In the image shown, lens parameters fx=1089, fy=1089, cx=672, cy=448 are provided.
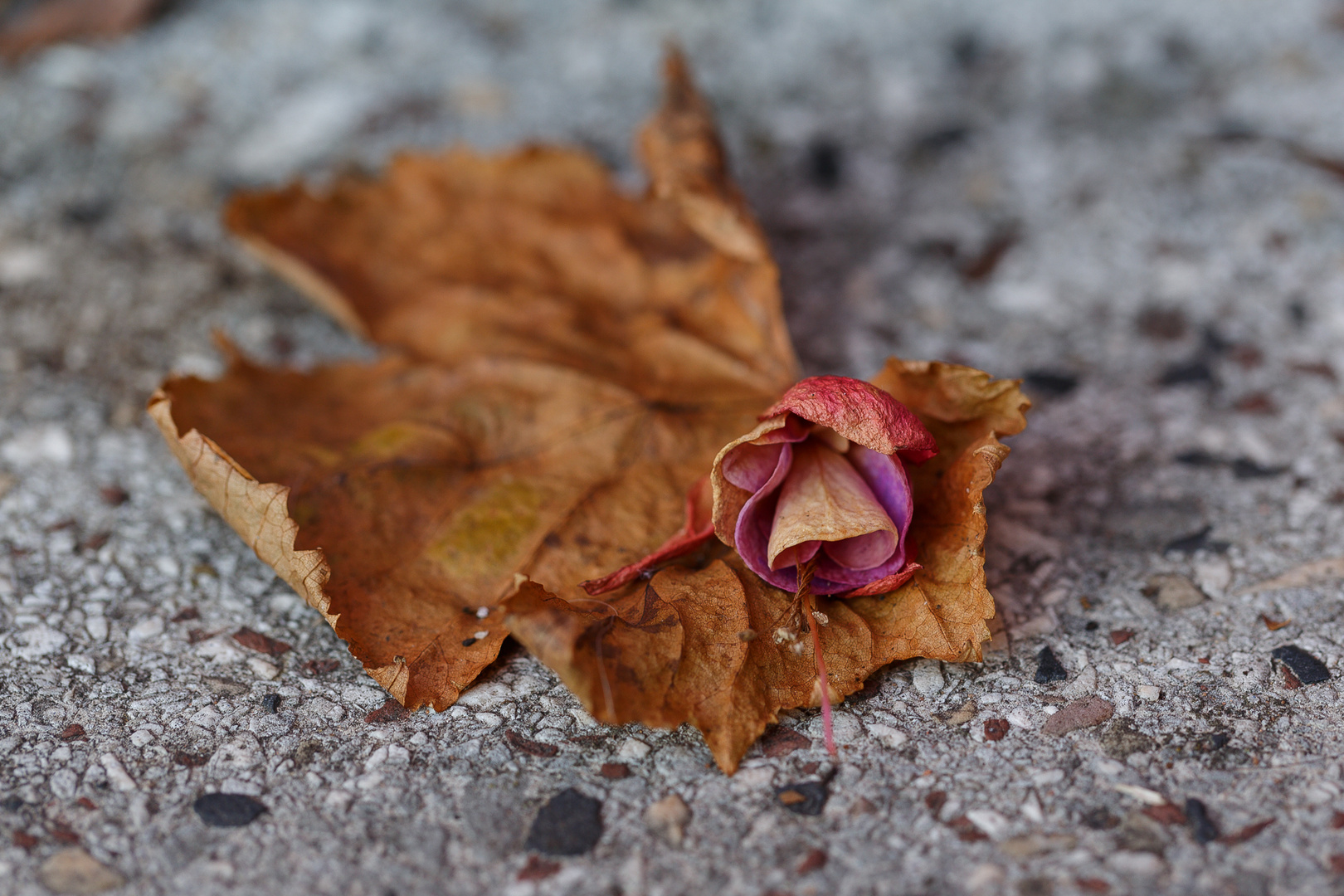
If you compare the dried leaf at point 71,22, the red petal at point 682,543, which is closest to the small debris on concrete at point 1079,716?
the red petal at point 682,543

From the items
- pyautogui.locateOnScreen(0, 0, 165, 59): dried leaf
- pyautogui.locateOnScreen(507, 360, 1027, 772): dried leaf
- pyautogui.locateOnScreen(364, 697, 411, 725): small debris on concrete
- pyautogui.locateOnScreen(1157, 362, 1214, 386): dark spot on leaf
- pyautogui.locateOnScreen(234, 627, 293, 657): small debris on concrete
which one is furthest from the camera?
pyautogui.locateOnScreen(0, 0, 165, 59): dried leaf

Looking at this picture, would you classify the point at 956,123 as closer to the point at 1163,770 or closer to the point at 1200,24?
the point at 1200,24

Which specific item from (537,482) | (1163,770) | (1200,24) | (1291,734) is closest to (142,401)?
(537,482)

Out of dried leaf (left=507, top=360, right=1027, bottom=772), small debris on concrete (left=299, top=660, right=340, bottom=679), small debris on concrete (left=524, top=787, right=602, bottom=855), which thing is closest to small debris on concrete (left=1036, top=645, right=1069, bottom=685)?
dried leaf (left=507, top=360, right=1027, bottom=772)

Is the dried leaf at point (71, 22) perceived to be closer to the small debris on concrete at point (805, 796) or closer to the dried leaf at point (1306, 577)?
the small debris on concrete at point (805, 796)

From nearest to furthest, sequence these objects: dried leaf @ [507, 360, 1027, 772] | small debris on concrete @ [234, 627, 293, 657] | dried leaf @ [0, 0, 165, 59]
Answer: dried leaf @ [507, 360, 1027, 772] → small debris on concrete @ [234, 627, 293, 657] → dried leaf @ [0, 0, 165, 59]

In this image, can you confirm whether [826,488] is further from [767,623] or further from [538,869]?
[538,869]

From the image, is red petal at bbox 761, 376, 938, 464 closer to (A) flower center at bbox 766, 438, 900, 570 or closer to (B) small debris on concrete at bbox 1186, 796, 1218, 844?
(A) flower center at bbox 766, 438, 900, 570
